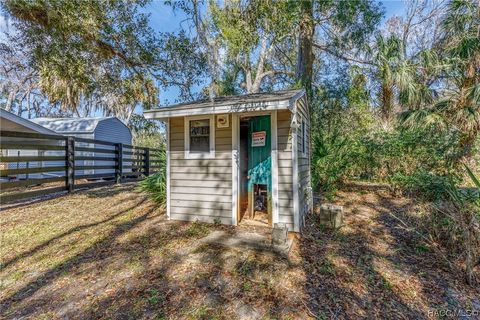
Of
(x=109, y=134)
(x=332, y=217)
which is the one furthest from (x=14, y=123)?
(x=332, y=217)

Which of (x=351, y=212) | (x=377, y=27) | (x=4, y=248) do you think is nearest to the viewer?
(x=4, y=248)

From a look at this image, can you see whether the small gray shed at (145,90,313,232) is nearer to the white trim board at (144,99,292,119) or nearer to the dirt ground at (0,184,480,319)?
the white trim board at (144,99,292,119)

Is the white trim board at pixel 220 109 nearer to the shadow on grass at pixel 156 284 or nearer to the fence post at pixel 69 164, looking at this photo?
the shadow on grass at pixel 156 284

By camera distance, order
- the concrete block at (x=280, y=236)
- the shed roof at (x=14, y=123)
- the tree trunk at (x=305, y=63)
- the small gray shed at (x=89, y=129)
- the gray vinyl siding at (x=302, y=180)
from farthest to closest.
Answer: the small gray shed at (x=89, y=129), the tree trunk at (x=305, y=63), the shed roof at (x=14, y=123), the gray vinyl siding at (x=302, y=180), the concrete block at (x=280, y=236)

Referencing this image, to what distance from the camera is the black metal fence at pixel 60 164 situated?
19.1 ft

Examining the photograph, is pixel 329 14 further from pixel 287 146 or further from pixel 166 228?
pixel 166 228

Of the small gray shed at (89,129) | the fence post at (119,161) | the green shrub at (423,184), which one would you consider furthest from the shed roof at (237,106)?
the small gray shed at (89,129)

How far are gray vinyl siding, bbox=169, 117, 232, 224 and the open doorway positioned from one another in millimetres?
414

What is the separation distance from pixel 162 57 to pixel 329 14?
5411 mm

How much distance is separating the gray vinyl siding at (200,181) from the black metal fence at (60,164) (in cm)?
388

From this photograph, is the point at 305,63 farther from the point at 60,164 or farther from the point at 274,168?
the point at 60,164

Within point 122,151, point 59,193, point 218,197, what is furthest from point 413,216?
point 122,151

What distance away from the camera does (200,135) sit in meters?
4.62

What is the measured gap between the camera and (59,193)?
711 cm
